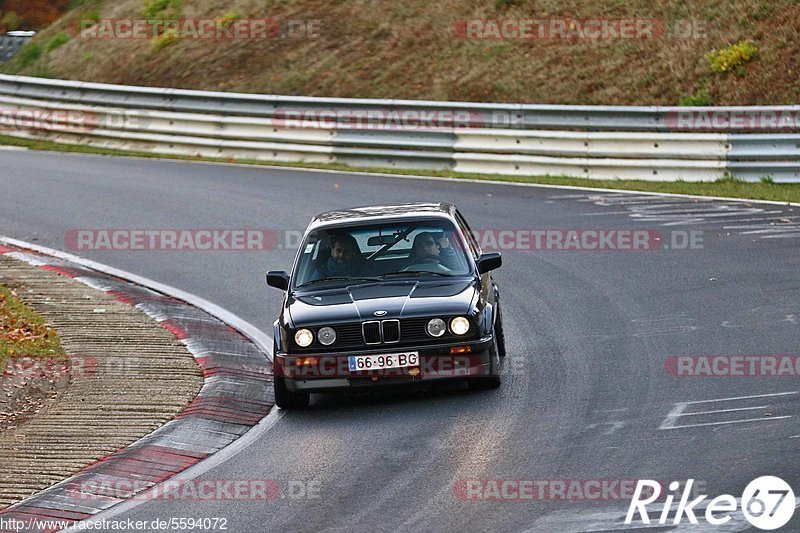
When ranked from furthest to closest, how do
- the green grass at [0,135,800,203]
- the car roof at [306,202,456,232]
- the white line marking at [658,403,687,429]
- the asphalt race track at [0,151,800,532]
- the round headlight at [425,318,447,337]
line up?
the green grass at [0,135,800,203]
the car roof at [306,202,456,232]
the round headlight at [425,318,447,337]
the white line marking at [658,403,687,429]
the asphalt race track at [0,151,800,532]

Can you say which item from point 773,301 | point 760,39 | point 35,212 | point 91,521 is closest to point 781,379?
point 773,301

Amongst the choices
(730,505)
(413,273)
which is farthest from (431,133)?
(730,505)

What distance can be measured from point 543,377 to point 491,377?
0.62 meters

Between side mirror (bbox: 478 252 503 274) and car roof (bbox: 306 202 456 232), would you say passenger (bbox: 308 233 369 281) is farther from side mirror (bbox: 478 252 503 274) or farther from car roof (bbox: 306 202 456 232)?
side mirror (bbox: 478 252 503 274)

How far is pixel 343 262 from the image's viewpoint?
10984 mm

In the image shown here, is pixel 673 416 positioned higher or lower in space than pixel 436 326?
lower

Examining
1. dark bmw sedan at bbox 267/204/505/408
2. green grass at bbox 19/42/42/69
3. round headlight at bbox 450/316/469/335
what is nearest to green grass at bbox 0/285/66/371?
dark bmw sedan at bbox 267/204/505/408

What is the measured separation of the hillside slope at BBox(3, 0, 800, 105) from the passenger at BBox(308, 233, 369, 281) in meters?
13.2

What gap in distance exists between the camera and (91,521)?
777 cm

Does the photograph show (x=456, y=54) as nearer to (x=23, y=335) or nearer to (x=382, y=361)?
(x=23, y=335)

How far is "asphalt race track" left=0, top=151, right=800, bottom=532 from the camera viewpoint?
7.71 metres

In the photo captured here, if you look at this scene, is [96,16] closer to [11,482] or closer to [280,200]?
[280,200]

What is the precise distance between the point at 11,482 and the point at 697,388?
512 centimetres

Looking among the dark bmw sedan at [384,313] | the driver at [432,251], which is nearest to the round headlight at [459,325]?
the dark bmw sedan at [384,313]
